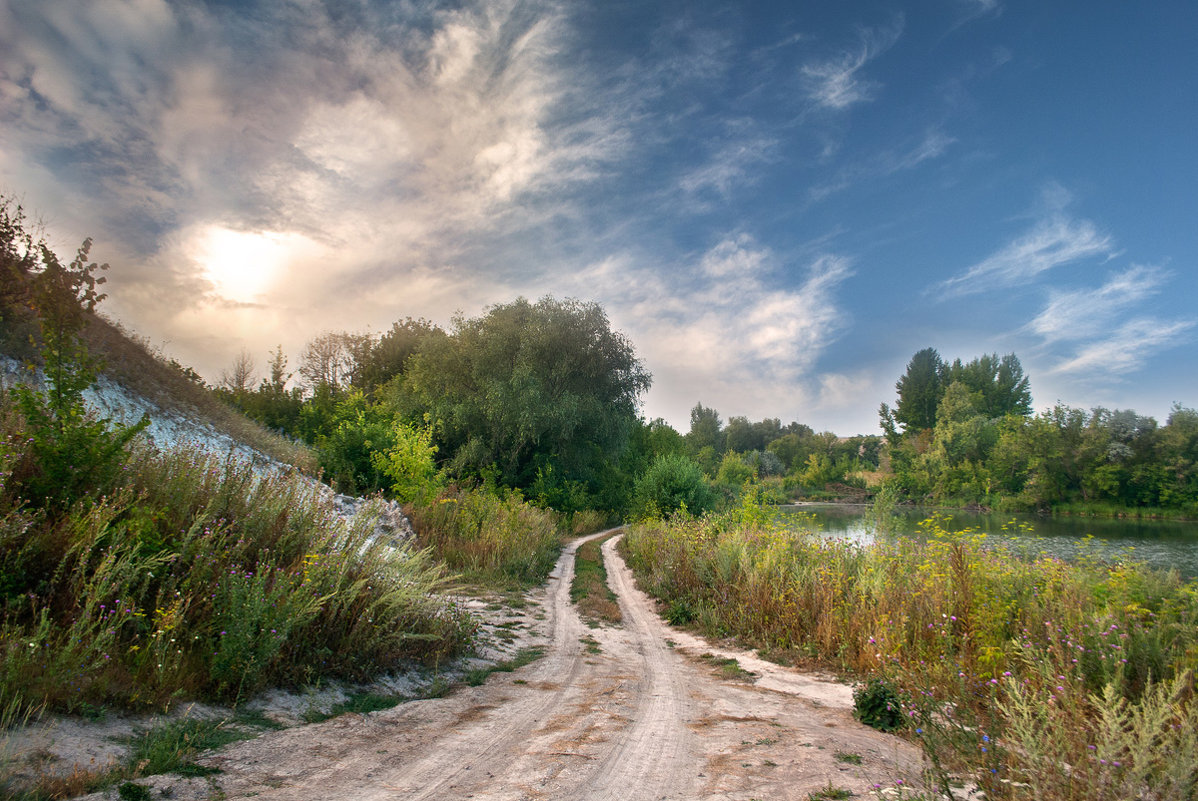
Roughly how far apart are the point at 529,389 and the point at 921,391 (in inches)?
2746

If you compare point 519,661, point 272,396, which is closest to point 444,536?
point 519,661

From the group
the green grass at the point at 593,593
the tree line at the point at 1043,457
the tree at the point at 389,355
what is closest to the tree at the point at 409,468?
the green grass at the point at 593,593

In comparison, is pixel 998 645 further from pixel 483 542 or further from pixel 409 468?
pixel 409 468

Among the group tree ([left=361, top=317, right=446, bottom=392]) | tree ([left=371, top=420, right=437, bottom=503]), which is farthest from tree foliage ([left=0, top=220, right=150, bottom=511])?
tree ([left=361, top=317, right=446, bottom=392])

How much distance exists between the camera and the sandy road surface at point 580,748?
3.46m

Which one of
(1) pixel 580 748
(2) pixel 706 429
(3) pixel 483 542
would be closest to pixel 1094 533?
(3) pixel 483 542

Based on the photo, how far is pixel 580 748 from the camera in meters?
4.27

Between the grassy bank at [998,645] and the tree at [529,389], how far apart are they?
17977 mm

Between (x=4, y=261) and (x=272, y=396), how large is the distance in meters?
18.7

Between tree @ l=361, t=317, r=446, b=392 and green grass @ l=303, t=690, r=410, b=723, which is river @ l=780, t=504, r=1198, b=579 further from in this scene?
tree @ l=361, t=317, r=446, b=392

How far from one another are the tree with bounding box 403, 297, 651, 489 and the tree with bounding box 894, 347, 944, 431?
201ft

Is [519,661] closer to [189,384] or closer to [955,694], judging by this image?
[955,694]

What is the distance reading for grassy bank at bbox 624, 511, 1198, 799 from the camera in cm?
327

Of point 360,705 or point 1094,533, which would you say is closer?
point 360,705
